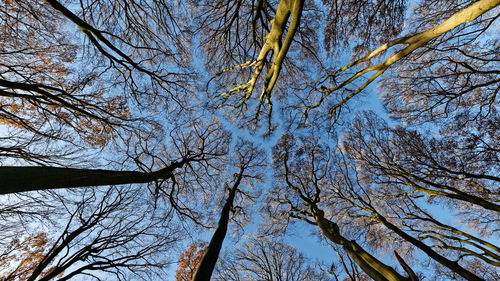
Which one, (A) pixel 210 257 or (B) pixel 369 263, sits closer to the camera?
(B) pixel 369 263

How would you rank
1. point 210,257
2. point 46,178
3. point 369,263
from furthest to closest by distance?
point 210,257
point 369,263
point 46,178

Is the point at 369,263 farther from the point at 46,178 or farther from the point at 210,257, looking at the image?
the point at 46,178

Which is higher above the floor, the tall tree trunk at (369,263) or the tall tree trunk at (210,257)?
the tall tree trunk at (369,263)

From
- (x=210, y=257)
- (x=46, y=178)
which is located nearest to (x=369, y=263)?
(x=210, y=257)

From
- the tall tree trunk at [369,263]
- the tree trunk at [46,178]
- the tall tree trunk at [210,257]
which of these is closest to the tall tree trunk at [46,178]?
the tree trunk at [46,178]

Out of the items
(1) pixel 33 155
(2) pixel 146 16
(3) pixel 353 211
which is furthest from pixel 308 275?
(2) pixel 146 16

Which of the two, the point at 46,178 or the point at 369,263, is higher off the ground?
the point at 369,263

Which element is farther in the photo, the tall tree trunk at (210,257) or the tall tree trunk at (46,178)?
the tall tree trunk at (210,257)

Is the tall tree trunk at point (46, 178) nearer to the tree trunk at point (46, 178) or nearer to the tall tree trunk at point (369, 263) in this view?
the tree trunk at point (46, 178)

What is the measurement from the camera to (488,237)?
6770mm

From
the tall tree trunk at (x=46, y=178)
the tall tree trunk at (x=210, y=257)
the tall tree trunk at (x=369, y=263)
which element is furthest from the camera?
the tall tree trunk at (x=210, y=257)

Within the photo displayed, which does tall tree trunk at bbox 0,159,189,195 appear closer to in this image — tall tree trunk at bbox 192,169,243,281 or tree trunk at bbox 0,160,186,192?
tree trunk at bbox 0,160,186,192

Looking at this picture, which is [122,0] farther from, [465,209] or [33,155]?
[465,209]

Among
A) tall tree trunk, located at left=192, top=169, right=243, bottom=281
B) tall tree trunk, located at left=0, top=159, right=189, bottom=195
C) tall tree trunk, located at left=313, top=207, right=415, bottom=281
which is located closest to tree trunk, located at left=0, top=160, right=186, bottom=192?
tall tree trunk, located at left=0, top=159, right=189, bottom=195
